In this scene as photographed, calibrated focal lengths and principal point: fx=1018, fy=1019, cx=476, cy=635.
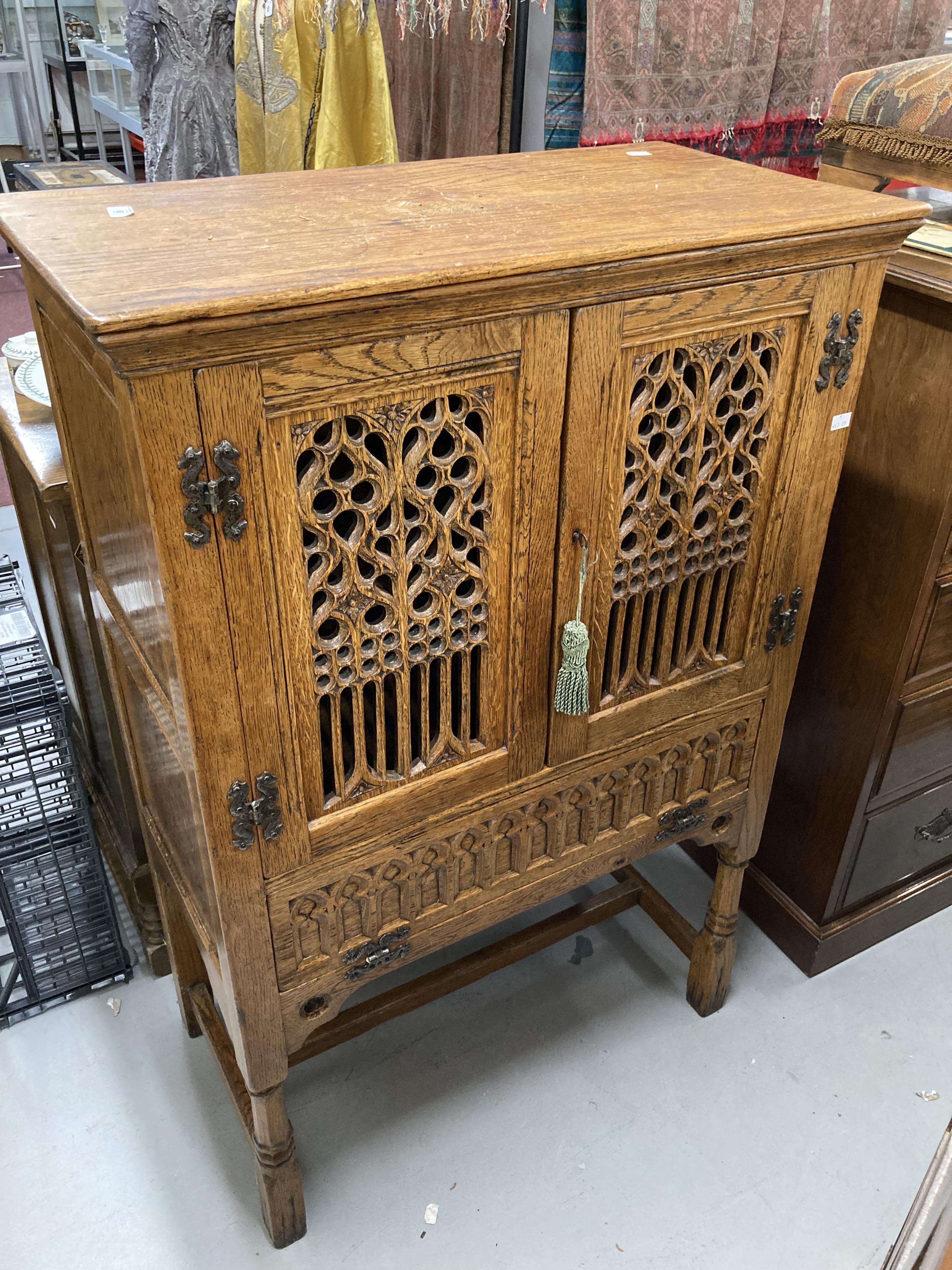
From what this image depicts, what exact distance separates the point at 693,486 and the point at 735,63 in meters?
1.56

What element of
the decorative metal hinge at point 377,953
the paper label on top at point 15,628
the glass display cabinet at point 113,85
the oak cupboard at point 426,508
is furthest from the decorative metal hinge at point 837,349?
the glass display cabinet at point 113,85

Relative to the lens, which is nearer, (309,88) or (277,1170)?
(277,1170)

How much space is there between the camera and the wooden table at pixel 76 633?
1760 millimetres

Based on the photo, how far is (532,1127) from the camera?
181 cm

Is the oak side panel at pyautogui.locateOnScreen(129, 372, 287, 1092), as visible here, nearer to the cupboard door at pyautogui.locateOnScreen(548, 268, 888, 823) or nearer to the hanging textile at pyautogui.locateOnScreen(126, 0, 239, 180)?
the cupboard door at pyautogui.locateOnScreen(548, 268, 888, 823)

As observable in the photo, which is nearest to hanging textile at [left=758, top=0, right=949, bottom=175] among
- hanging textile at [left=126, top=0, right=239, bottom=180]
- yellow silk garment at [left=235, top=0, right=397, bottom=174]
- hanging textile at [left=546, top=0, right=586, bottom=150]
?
hanging textile at [left=546, top=0, right=586, bottom=150]

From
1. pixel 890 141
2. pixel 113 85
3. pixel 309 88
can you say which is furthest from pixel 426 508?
pixel 113 85

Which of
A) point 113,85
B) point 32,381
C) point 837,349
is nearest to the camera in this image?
point 837,349

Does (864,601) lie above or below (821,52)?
below

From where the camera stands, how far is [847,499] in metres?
1.82

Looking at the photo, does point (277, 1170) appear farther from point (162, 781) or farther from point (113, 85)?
point (113, 85)

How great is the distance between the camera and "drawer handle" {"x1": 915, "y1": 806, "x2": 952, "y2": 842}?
6.88 feet

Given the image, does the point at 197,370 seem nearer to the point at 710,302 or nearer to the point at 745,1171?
the point at 710,302

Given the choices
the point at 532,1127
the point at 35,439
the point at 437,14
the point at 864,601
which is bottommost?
the point at 532,1127
